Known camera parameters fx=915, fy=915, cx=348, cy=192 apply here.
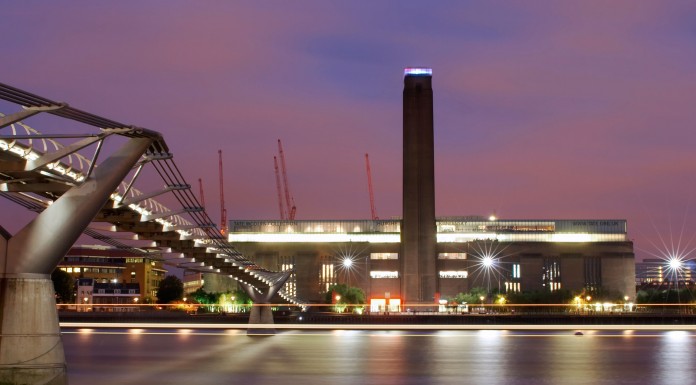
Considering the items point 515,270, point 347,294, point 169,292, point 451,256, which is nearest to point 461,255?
point 451,256

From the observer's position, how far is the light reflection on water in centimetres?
3219

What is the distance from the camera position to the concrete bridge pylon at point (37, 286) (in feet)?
82.7

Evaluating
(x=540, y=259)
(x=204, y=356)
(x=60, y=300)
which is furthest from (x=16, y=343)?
(x=540, y=259)

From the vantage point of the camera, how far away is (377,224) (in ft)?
533

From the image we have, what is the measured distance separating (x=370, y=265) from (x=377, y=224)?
10234mm

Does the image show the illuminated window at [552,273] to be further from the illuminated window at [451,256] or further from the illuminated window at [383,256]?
the illuminated window at [383,256]

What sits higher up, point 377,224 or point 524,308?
point 377,224

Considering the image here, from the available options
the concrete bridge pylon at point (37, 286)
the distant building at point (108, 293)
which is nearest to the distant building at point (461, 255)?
the distant building at point (108, 293)

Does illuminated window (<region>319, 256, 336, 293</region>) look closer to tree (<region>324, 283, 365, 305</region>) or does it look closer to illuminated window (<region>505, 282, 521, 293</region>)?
tree (<region>324, 283, 365, 305</region>)

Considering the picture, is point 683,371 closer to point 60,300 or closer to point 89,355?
point 89,355

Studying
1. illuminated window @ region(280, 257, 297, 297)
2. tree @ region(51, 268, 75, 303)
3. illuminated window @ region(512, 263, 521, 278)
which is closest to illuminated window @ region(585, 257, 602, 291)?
illuminated window @ region(512, 263, 521, 278)

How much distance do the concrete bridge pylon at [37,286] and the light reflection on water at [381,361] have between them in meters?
5.34

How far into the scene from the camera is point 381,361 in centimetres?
3925

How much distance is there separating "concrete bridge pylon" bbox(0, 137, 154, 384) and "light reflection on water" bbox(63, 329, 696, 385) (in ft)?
17.5
